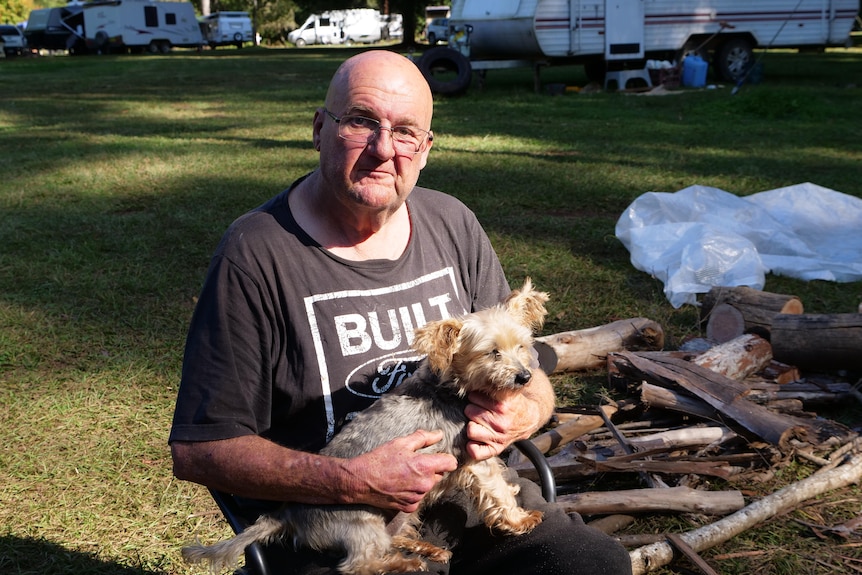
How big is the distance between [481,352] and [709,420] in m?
2.55

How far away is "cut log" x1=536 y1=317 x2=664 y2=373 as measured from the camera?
550cm

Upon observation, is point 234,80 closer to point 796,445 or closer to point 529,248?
point 529,248

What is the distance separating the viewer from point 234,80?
1057 inches

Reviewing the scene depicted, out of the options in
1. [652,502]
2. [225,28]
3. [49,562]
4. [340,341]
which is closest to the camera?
[340,341]

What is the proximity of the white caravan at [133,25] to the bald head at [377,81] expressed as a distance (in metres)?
49.2

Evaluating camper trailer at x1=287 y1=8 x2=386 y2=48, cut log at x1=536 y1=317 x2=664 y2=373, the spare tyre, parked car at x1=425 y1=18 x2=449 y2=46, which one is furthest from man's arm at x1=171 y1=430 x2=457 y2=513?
camper trailer at x1=287 y1=8 x2=386 y2=48

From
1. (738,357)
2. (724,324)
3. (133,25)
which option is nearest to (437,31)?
(133,25)

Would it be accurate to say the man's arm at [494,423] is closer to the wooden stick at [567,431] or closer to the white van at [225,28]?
the wooden stick at [567,431]

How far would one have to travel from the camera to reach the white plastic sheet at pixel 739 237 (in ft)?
22.0

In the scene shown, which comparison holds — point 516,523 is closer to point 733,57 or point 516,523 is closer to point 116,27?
point 733,57

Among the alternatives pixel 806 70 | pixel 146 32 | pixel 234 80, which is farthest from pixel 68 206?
pixel 146 32

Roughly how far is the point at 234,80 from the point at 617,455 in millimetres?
24955

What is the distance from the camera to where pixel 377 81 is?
8.84ft

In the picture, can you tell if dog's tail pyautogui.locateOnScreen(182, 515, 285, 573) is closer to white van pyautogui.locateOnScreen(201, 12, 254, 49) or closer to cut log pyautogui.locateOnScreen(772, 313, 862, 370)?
cut log pyautogui.locateOnScreen(772, 313, 862, 370)
